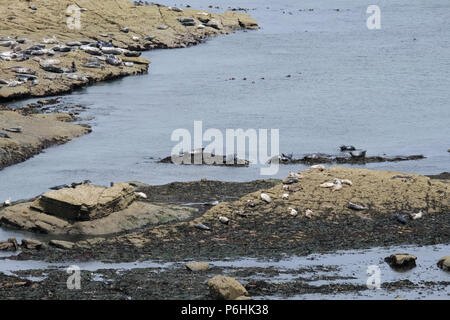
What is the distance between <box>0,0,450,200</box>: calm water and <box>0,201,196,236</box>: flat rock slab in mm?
4642

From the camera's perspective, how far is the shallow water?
22734 mm

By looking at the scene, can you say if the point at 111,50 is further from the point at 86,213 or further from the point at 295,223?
the point at 295,223

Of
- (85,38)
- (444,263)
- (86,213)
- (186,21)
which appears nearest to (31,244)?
(86,213)

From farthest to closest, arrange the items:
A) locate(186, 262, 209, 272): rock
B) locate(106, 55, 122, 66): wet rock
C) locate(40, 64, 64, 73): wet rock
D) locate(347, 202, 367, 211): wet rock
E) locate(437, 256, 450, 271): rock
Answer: locate(106, 55, 122, 66): wet rock
locate(40, 64, 64, 73): wet rock
locate(347, 202, 367, 211): wet rock
locate(437, 256, 450, 271): rock
locate(186, 262, 209, 272): rock

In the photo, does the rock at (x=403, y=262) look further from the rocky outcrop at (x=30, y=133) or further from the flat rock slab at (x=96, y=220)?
the rocky outcrop at (x=30, y=133)

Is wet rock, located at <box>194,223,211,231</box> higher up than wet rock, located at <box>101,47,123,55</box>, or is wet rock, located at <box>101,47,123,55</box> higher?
wet rock, located at <box>101,47,123,55</box>

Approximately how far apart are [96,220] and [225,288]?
331 inches

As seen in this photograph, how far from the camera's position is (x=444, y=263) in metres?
24.3

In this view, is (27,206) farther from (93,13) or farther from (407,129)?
(93,13)

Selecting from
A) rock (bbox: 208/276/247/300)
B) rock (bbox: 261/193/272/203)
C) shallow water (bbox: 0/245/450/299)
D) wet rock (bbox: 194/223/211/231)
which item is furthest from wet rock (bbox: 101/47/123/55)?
rock (bbox: 208/276/247/300)

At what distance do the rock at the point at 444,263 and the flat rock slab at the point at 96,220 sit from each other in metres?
8.15

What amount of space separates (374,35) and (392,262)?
68020 mm

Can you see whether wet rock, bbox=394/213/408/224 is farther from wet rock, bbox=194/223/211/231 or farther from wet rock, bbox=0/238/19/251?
wet rock, bbox=0/238/19/251

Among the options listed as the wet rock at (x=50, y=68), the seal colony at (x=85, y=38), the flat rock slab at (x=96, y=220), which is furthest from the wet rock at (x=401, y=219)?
the wet rock at (x=50, y=68)
